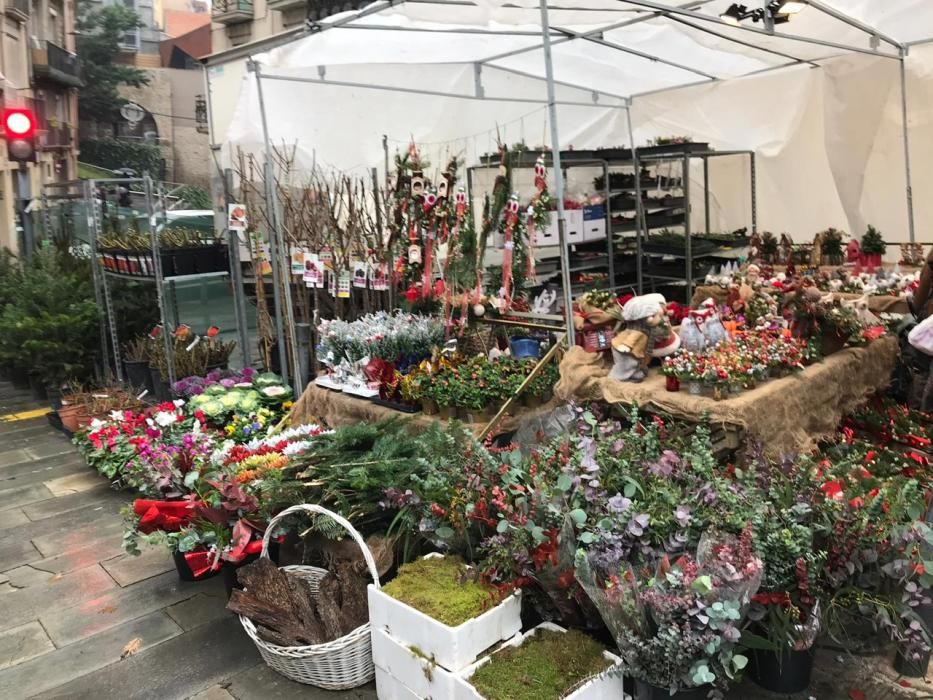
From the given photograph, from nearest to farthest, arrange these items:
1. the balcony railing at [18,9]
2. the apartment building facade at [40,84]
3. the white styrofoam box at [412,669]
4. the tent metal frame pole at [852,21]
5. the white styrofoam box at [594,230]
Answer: the white styrofoam box at [412,669]
the tent metal frame pole at [852,21]
the white styrofoam box at [594,230]
the apartment building facade at [40,84]
the balcony railing at [18,9]

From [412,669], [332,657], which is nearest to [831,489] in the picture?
[412,669]

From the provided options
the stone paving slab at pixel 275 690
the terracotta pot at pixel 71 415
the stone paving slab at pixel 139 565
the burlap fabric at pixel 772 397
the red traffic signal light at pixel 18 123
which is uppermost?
the red traffic signal light at pixel 18 123

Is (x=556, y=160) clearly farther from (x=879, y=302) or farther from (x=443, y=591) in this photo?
(x=879, y=302)

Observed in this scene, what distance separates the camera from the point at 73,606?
3.35m

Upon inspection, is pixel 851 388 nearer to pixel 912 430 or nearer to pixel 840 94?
pixel 912 430

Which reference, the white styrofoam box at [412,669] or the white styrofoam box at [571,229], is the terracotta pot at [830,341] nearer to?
the white styrofoam box at [412,669]

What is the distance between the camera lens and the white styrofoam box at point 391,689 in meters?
2.36

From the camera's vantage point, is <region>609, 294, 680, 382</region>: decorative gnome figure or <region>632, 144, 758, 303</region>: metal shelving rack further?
<region>632, 144, 758, 303</region>: metal shelving rack

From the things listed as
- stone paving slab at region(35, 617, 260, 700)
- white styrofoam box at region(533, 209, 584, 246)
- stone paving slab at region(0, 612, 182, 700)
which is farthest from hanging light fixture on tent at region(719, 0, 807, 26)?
stone paving slab at region(0, 612, 182, 700)

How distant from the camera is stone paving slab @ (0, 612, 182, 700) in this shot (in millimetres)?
2779

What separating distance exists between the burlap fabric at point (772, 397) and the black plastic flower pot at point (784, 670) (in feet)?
2.64

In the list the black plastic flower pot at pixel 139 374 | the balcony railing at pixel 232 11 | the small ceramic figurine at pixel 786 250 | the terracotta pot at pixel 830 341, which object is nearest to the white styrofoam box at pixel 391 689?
the terracotta pot at pixel 830 341

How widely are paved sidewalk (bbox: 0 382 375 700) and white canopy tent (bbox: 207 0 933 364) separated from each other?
8.82 ft

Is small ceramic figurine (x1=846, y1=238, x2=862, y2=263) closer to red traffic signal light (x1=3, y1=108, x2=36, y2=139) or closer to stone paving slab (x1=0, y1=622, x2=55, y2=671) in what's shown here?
stone paving slab (x1=0, y1=622, x2=55, y2=671)
